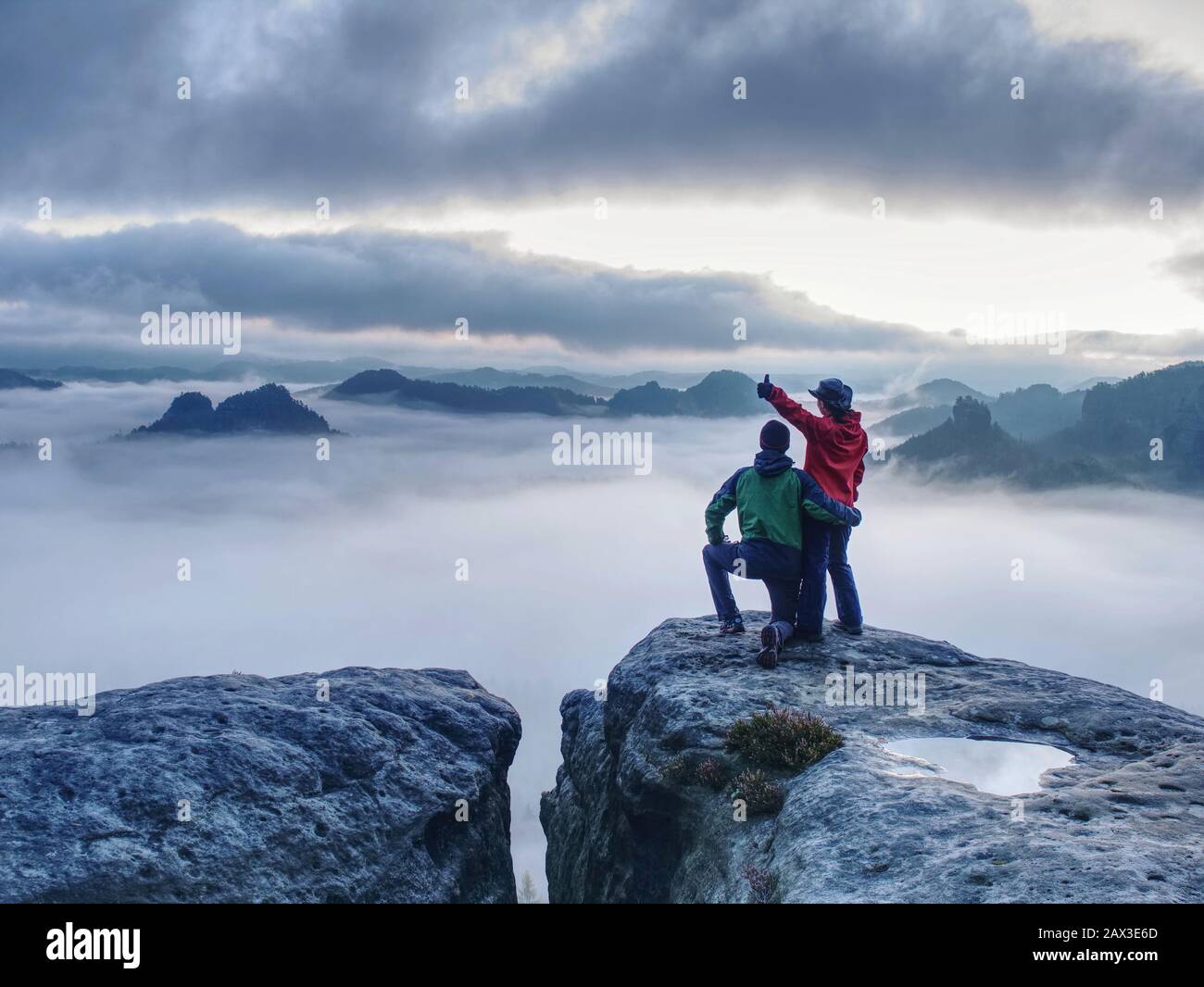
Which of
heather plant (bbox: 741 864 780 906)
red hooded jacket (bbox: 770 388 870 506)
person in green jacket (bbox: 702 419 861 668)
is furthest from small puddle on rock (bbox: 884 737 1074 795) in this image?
red hooded jacket (bbox: 770 388 870 506)

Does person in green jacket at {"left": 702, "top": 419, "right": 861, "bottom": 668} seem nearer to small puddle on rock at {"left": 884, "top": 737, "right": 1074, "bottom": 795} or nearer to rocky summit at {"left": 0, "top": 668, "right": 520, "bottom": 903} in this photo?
small puddle on rock at {"left": 884, "top": 737, "right": 1074, "bottom": 795}

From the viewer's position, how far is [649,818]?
49.5 feet

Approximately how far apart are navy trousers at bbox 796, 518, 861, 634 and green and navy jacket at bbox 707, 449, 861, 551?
A: 225 mm

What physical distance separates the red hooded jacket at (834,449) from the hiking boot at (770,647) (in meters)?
2.90

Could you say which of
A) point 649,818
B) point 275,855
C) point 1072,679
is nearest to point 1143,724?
point 1072,679

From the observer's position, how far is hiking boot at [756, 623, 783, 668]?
16.7 meters

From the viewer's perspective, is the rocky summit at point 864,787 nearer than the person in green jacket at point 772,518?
Yes

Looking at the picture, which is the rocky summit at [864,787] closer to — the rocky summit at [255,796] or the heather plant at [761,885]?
the heather plant at [761,885]

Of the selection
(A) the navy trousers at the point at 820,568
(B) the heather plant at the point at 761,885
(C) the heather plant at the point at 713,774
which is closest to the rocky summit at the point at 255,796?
(C) the heather plant at the point at 713,774

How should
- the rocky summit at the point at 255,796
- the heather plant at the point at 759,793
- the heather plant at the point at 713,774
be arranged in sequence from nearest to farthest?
1. the rocky summit at the point at 255,796
2. the heather plant at the point at 759,793
3. the heather plant at the point at 713,774

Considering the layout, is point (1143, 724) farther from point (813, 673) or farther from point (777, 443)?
point (777, 443)

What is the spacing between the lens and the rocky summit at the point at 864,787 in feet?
31.0
